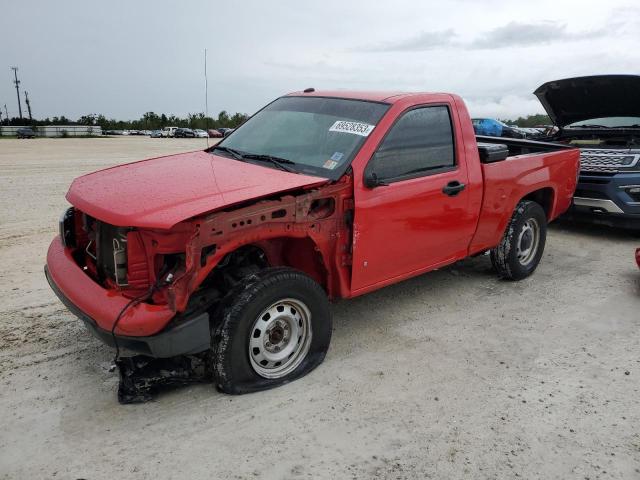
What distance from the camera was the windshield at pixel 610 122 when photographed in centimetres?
775

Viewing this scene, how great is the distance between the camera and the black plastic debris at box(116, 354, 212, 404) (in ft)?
10.5

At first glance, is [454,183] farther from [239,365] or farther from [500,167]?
[239,365]

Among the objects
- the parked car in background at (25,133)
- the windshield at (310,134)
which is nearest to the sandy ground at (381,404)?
the windshield at (310,134)

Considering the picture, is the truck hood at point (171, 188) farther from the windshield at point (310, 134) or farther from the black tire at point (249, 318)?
the black tire at point (249, 318)

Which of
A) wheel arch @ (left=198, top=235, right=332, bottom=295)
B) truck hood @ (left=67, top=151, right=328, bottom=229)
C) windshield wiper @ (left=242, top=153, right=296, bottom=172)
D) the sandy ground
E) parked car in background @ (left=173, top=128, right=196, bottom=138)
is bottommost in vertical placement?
parked car in background @ (left=173, top=128, right=196, bottom=138)

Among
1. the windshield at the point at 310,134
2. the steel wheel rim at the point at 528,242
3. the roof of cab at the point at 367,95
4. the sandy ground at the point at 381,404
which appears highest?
the roof of cab at the point at 367,95

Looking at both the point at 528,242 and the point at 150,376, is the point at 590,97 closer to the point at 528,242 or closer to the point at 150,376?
the point at 528,242

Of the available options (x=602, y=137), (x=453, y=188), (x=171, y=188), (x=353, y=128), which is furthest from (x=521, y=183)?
(x=602, y=137)

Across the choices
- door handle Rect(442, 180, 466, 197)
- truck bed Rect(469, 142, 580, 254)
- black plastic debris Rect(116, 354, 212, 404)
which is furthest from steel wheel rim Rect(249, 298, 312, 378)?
truck bed Rect(469, 142, 580, 254)

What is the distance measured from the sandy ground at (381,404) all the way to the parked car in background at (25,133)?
48.4 m

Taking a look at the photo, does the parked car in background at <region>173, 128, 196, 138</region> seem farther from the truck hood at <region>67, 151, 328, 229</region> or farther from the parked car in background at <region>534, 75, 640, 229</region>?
the truck hood at <region>67, 151, 328, 229</region>

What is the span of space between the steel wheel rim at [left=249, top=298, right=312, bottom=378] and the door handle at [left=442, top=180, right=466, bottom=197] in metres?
1.61

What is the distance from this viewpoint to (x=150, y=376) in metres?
3.21

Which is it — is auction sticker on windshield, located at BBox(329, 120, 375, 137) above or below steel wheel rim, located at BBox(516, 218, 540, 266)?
above
